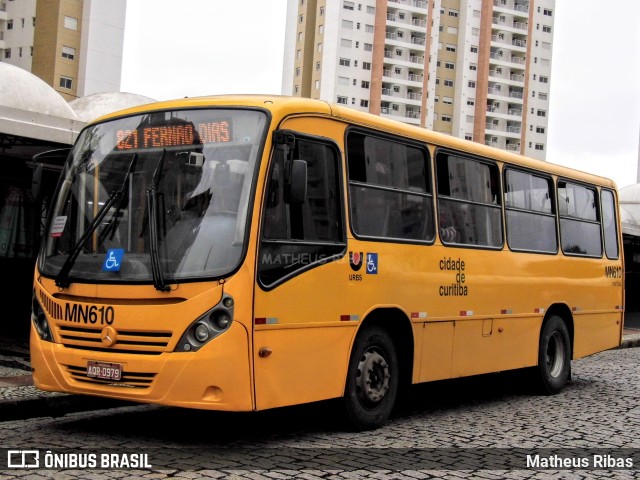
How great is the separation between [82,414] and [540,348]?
18.8 feet

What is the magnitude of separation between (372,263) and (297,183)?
1529 mm

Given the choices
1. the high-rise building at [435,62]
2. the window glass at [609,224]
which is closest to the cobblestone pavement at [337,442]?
the window glass at [609,224]

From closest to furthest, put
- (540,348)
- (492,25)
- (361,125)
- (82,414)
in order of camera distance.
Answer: (361,125) < (82,414) < (540,348) < (492,25)

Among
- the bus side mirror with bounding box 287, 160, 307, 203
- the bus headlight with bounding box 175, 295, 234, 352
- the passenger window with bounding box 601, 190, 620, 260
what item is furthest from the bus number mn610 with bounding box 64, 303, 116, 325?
the passenger window with bounding box 601, 190, 620, 260

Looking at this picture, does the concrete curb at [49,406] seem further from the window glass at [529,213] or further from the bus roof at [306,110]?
the window glass at [529,213]

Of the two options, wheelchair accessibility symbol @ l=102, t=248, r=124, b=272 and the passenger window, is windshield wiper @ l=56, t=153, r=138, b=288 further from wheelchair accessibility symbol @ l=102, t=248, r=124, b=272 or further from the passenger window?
the passenger window

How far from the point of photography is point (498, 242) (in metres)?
10.7

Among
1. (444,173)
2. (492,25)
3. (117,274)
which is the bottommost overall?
(117,274)

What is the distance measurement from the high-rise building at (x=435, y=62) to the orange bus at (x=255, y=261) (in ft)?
283

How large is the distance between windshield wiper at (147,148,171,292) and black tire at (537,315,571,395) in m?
6.15

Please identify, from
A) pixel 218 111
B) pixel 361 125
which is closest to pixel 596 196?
pixel 361 125

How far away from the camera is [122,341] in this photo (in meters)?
7.25

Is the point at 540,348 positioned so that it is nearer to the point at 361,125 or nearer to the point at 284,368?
the point at 361,125

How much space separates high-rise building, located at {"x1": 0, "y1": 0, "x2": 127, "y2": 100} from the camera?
240ft
